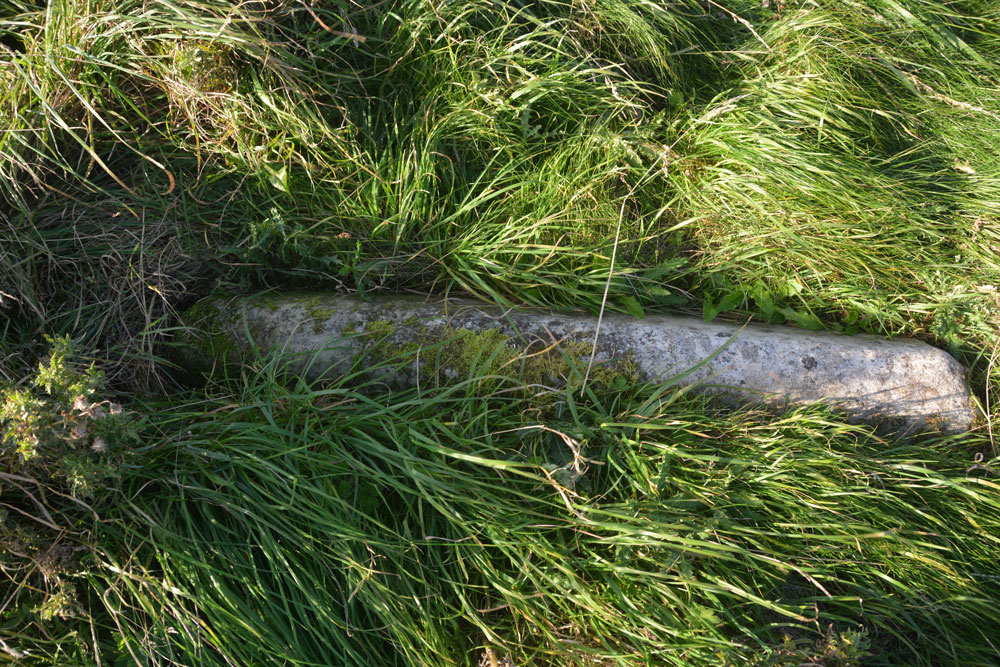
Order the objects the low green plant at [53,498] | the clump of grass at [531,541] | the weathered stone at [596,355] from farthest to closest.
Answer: the weathered stone at [596,355] → the clump of grass at [531,541] → the low green plant at [53,498]

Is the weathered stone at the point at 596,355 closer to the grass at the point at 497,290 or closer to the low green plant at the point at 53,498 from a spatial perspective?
the grass at the point at 497,290

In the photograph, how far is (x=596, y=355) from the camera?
2.24 meters

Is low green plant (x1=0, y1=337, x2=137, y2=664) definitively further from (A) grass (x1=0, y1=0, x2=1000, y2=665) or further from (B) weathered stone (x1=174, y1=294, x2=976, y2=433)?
(B) weathered stone (x1=174, y1=294, x2=976, y2=433)

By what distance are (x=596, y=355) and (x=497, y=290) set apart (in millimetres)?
494

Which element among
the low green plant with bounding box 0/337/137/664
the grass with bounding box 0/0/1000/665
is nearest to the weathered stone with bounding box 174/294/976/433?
the grass with bounding box 0/0/1000/665

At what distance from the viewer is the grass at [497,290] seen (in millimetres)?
1784

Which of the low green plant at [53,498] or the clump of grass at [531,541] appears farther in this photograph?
the clump of grass at [531,541]

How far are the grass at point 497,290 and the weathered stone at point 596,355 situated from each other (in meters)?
0.11

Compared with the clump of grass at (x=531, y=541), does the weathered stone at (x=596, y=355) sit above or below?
above

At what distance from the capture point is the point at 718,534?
1877 mm

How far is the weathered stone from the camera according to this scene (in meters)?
2.20

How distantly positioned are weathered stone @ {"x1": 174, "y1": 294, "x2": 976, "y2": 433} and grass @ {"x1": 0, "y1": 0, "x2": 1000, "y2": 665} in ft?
0.35

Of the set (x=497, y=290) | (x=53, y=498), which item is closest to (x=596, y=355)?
(x=497, y=290)

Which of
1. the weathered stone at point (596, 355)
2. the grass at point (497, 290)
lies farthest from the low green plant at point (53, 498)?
the weathered stone at point (596, 355)
